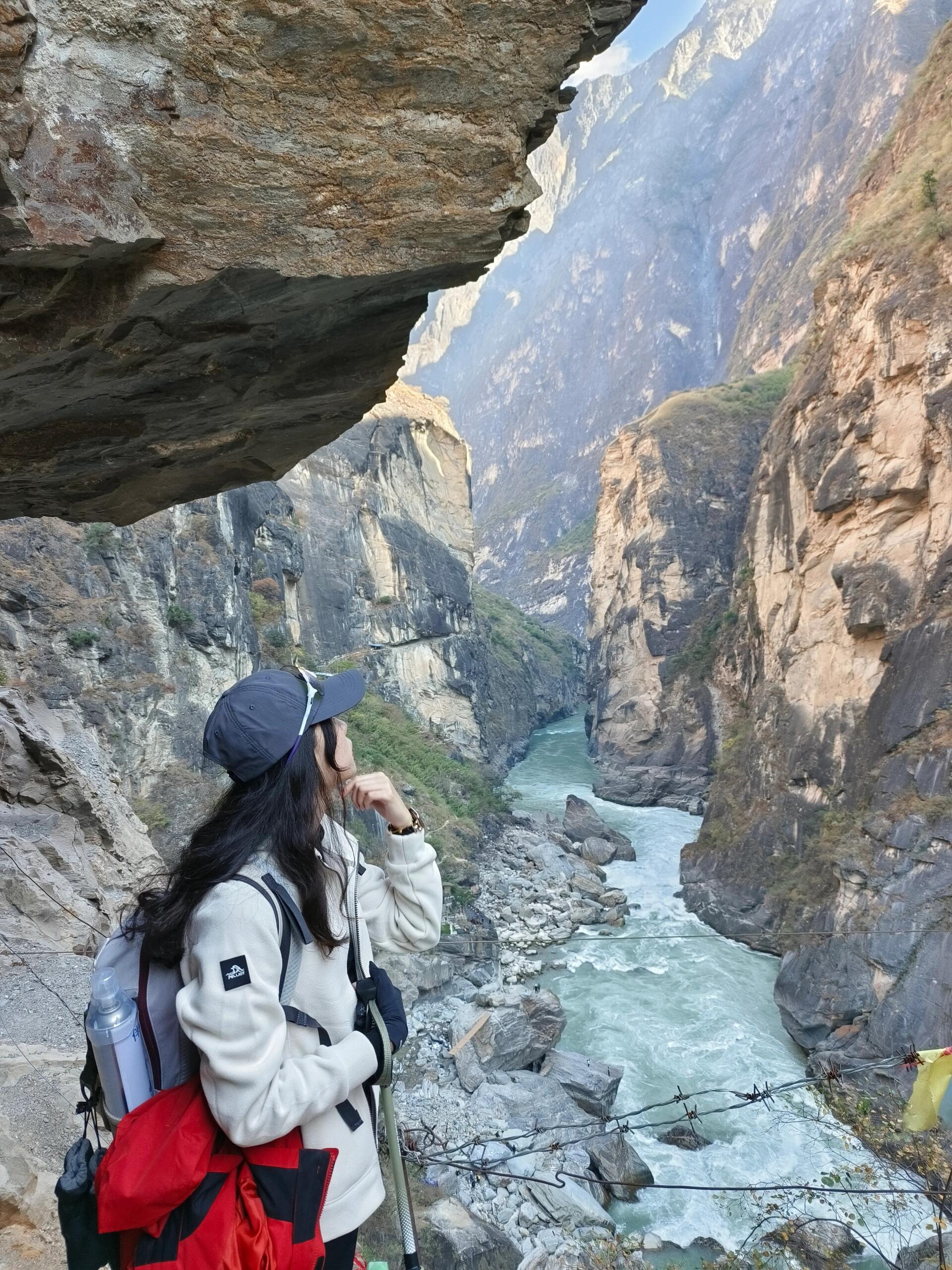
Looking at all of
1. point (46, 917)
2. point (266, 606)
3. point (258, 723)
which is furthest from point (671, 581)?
point (258, 723)

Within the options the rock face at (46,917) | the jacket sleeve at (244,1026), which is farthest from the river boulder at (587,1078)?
the jacket sleeve at (244,1026)

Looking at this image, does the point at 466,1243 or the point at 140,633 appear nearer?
the point at 466,1243

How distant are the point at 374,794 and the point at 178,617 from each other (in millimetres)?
13951

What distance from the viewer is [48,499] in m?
4.15

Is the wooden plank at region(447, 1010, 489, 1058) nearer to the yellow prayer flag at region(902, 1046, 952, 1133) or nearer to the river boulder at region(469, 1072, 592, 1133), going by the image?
the river boulder at region(469, 1072, 592, 1133)

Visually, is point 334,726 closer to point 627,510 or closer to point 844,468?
point 844,468

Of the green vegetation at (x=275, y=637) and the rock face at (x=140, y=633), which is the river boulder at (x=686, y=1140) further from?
the green vegetation at (x=275, y=637)

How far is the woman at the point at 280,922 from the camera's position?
123cm

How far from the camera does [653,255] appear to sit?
114m

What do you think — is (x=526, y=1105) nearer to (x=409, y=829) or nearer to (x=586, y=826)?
(x=409, y=829)

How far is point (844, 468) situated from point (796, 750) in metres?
6.18

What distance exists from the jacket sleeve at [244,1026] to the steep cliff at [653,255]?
65420 millimetres

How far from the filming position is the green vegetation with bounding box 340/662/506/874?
22797 millimetres

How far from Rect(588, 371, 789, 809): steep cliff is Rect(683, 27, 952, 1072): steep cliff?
374 inches
